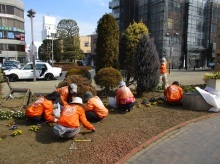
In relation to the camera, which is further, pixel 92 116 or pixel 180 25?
pixel 180 25

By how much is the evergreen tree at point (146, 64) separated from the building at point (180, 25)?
136ft

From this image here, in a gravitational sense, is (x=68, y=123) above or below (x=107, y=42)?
below

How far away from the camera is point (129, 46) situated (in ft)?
33.3

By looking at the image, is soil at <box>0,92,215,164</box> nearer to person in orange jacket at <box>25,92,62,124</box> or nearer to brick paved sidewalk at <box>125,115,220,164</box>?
person in orange jacket at <box>25,92,62,124</box>

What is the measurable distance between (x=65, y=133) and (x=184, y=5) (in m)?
57.1

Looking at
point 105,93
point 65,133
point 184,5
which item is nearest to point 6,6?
point 184,5

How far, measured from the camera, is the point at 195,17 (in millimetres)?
57219

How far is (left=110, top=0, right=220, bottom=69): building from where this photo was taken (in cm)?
5275

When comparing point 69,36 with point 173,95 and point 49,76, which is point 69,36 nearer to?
point 49,76

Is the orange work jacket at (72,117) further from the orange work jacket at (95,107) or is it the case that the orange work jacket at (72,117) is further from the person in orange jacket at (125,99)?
the person in orange jacket at (125,99)

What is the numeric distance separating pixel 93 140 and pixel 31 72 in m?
15.3

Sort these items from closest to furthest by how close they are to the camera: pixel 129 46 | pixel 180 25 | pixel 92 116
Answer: pixel 92 116, pixel 129 46, pixel 180 25

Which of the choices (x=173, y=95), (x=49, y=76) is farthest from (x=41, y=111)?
(x=49, y=76)

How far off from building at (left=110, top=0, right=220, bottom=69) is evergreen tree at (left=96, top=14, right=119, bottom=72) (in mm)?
40780
